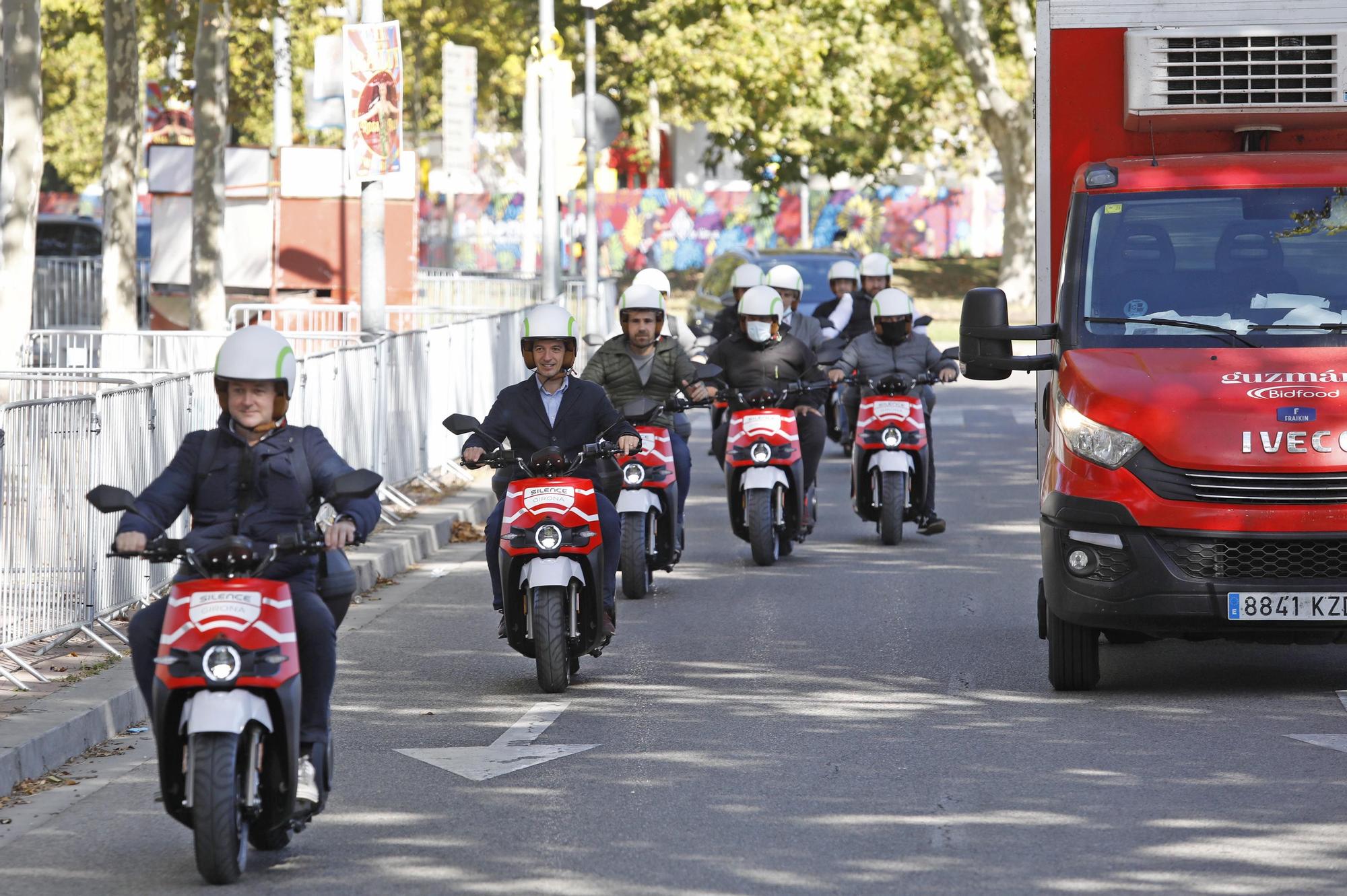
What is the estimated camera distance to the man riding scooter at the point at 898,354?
15.0 m

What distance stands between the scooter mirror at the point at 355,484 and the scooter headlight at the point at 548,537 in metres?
2.85

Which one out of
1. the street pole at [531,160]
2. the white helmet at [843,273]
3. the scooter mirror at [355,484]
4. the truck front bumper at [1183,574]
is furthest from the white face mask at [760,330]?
the street pole at [531,160]

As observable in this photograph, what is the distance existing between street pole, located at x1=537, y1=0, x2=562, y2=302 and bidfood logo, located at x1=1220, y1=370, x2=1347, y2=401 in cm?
1823

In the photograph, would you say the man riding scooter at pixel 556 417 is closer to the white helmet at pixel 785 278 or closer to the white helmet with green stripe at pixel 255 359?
the white helmet with green stripe at pixel 255 359

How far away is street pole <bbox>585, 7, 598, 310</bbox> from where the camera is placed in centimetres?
3103

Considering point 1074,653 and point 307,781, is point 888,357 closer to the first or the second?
point 1074,653

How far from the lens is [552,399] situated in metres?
10.2

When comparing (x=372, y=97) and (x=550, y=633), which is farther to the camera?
(x=372, y=97)

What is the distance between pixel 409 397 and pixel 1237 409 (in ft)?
29.6

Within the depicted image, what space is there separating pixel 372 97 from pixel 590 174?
1641 cm

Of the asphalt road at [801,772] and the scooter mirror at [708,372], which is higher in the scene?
the scooter mirror at [708,372]

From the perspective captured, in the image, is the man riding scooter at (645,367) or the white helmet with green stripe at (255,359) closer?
the white helmet with green stripe at (255,359)

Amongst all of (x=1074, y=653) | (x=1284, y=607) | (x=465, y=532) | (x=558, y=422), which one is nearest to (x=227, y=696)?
(x=558, y=422)

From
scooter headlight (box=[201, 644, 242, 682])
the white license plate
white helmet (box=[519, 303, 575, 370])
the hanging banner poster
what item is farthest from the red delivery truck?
the hanging banner poster
